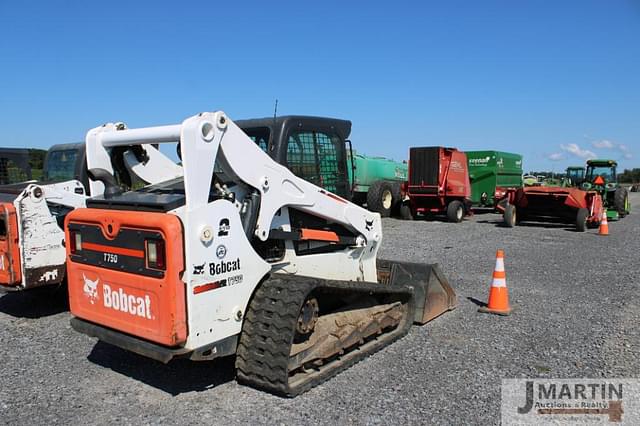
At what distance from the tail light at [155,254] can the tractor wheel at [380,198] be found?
1558 centimetres

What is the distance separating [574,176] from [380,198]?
986cm

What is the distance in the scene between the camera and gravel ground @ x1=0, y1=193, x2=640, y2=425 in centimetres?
371

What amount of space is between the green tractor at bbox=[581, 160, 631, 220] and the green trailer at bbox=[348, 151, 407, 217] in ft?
24.5

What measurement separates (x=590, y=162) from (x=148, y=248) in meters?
21.7

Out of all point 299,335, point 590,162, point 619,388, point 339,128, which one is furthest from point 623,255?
point 590,162

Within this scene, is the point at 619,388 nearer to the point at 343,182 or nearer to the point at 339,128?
the point at 343,182

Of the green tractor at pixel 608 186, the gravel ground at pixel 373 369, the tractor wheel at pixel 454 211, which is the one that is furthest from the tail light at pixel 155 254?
the green tractor at pixel 608 186

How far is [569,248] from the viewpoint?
38.3 feet

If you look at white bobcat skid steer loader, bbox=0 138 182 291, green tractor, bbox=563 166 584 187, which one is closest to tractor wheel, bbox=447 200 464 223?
green tractor, bbox=563 166 584 187

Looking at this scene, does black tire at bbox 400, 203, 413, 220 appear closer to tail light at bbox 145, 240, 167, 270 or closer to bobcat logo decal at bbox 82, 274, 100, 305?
bobcat logo decal at bbox 82, 274, 100, 305

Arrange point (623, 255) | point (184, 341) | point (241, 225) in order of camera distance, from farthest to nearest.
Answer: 1. point (623, 255)
2. point (241, 225)
3. point (184, 341)

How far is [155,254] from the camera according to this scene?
349cm

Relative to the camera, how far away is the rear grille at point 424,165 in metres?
17.7

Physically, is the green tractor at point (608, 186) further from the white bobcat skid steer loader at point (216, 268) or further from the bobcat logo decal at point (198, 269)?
the bobcat logo decal at point (198, 269)
